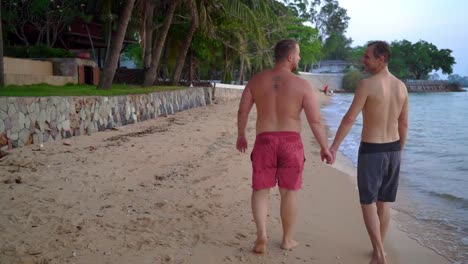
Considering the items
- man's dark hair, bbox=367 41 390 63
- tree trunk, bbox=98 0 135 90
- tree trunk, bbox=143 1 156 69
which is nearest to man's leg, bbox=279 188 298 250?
man's dark hair, bbox=367 41 390 63

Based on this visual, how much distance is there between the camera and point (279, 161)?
132 inches

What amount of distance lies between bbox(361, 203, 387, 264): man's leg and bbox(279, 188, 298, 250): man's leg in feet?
1.77

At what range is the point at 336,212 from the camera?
493cm

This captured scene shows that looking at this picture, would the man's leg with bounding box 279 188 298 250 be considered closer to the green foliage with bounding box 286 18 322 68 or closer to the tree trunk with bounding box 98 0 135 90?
the tree trunk with bounding box 98 0 135 90

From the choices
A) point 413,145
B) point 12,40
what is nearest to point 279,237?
point 413,145

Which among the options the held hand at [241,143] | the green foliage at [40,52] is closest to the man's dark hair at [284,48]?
the held hand at [241,143]

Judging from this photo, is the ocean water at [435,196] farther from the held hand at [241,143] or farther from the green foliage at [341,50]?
the green foliage at [341,50]

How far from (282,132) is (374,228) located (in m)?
1.04

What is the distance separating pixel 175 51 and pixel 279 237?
23062 mm

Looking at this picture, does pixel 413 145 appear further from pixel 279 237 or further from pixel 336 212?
pixel 279 237

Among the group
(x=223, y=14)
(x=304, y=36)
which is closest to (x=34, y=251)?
(x=223, y=14)

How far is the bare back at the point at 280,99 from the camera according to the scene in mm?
3344

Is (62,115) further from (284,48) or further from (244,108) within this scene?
(284,48)

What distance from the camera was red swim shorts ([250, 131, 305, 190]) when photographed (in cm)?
333
